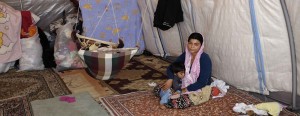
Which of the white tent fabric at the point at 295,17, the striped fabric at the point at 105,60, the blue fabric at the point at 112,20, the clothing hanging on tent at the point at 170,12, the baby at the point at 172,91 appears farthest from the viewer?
the blue fabric at the point at 112,20

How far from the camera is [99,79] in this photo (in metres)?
3.49

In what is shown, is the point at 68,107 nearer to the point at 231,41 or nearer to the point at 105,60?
the point at 105,60

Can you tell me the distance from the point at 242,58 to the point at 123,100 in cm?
125

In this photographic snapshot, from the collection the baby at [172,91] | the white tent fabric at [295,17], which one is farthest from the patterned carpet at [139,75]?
the white tent fabric at [295,17]

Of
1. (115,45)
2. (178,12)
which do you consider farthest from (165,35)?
(115,45)

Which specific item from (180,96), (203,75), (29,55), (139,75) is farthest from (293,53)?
(29,55)

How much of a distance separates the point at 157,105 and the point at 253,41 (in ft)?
3.54

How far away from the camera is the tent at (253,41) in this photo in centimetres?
246

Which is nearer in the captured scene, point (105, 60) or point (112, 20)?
point (105, 60)

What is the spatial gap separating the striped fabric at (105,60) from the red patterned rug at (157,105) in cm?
37

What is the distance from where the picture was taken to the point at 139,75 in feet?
12.5

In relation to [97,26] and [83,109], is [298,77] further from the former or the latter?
[97,26]

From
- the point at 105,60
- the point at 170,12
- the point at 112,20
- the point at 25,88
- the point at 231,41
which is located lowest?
the point at 25,88

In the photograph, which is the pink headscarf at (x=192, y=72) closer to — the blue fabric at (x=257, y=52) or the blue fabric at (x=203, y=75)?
the blue fabric at (x=203, y=75)
